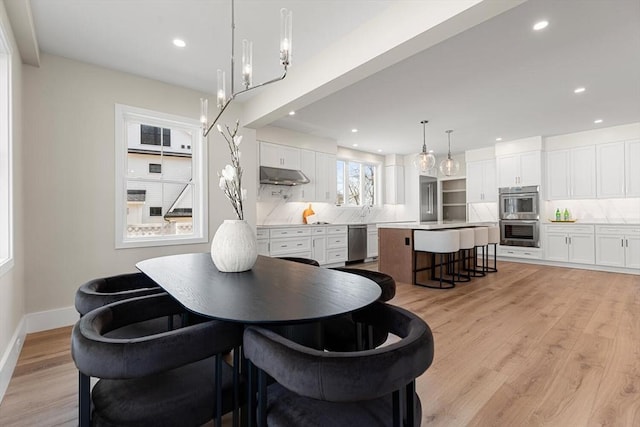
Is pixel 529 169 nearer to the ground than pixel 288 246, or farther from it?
farther from it

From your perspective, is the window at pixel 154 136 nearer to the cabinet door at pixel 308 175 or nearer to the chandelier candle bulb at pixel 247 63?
the chandelier candle bulb at pixel 247 63

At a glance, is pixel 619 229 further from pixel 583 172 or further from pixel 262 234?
pixel 262 234

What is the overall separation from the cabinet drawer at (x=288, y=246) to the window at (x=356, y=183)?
1795 mm

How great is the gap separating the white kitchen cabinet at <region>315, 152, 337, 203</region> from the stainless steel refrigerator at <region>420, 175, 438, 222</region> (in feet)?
9.04

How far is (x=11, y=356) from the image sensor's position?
219cm

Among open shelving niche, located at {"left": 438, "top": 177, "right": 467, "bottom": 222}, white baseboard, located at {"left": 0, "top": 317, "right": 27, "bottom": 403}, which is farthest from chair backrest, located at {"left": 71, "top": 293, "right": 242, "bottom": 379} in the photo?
open shelving niche, located at {"left": 438, "top": 177, "right": 467, "bottom": 222}

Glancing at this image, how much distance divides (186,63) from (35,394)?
3.00m

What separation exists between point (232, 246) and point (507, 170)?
6979 mm

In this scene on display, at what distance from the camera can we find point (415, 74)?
342cm

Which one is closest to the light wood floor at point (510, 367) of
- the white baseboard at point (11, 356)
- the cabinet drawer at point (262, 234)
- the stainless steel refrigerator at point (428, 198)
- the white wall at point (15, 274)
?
the white baseboard at point (11, 356)

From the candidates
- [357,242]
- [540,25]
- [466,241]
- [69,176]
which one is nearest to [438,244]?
[466,241]

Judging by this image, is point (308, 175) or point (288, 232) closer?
point (288, 232)

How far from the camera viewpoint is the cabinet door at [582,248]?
18.8 ft

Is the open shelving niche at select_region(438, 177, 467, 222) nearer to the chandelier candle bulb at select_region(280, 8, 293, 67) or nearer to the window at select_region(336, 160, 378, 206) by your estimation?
the window at select_region(336, 160, 378, 206)
